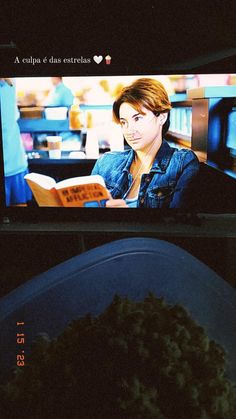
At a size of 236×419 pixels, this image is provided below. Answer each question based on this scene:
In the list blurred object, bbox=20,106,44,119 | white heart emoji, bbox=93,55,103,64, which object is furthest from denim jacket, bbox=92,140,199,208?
white heart emoji, bbox=93,55,103,64

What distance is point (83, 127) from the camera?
295 centimetres

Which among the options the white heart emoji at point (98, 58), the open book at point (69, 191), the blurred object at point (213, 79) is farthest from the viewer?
the white heart emoji at point (98, 58)

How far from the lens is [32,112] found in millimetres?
2945

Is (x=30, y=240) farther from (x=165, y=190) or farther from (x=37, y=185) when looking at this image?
(x=165, y=190)

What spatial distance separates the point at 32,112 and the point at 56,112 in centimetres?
15

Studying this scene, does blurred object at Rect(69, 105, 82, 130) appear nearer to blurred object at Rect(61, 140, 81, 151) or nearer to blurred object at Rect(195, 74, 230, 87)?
blurred object at Rect(61, 140, 81, 151)

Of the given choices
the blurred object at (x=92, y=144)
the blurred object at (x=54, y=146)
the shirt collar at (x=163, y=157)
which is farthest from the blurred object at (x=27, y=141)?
the shirt collar at (x=163, y=157)

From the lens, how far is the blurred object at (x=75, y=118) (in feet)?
9.51

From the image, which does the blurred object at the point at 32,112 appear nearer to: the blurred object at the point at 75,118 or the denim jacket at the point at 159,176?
the blurred object at the point at 75,118

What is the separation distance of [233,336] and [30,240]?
255cm

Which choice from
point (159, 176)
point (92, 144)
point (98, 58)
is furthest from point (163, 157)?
point (98, 58)

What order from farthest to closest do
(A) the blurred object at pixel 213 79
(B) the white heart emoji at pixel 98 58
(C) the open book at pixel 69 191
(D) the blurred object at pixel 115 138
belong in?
(B) the white heart emoji at pixel 98 58 < (C) the open book at pixel 69 191 < (D) the blurred object at pixel 115 138 < (A) the blurred object at pixel 213 79

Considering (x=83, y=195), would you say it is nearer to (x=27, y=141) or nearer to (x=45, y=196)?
(x=45, y=196)

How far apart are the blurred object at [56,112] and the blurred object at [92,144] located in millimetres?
179
